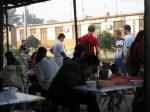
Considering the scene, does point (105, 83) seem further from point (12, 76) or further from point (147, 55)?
point (12, 76)

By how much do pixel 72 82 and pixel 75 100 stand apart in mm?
318

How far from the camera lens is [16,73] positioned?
804 centimetres

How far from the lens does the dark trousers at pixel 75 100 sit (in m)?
6.68

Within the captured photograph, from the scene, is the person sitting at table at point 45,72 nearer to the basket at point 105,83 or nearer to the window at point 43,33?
the basket at point 105,83

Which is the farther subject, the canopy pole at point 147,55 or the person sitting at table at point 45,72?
Result: the person sitting at table at point 45,72

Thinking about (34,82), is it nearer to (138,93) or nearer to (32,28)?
(138,93)

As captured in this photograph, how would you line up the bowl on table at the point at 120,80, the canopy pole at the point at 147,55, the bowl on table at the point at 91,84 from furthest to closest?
the bowl on table at the point at 120,80, the bowl on table at the point at 91,84, the canopy pole at the point at 147,55

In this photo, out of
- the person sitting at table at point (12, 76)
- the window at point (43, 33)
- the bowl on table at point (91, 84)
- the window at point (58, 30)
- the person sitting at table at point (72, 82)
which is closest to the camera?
the bowl on table at point (91, 84)

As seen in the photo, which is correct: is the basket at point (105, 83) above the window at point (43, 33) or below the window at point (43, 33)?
below

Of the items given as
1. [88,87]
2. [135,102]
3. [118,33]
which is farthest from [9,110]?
A: [118,33]

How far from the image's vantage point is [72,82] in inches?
258

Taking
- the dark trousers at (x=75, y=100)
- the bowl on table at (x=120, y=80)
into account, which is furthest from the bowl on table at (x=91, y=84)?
the bowl on table at (x=120, y=80)

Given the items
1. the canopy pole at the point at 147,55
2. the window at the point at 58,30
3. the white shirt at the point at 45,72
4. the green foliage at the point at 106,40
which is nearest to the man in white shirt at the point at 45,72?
the white shirt at the point at 45,72

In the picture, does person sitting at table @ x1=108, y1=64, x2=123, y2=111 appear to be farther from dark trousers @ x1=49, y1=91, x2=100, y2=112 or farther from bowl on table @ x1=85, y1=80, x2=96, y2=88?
bowl on table @ x1=85, y1=80, x2=96, y2=88
